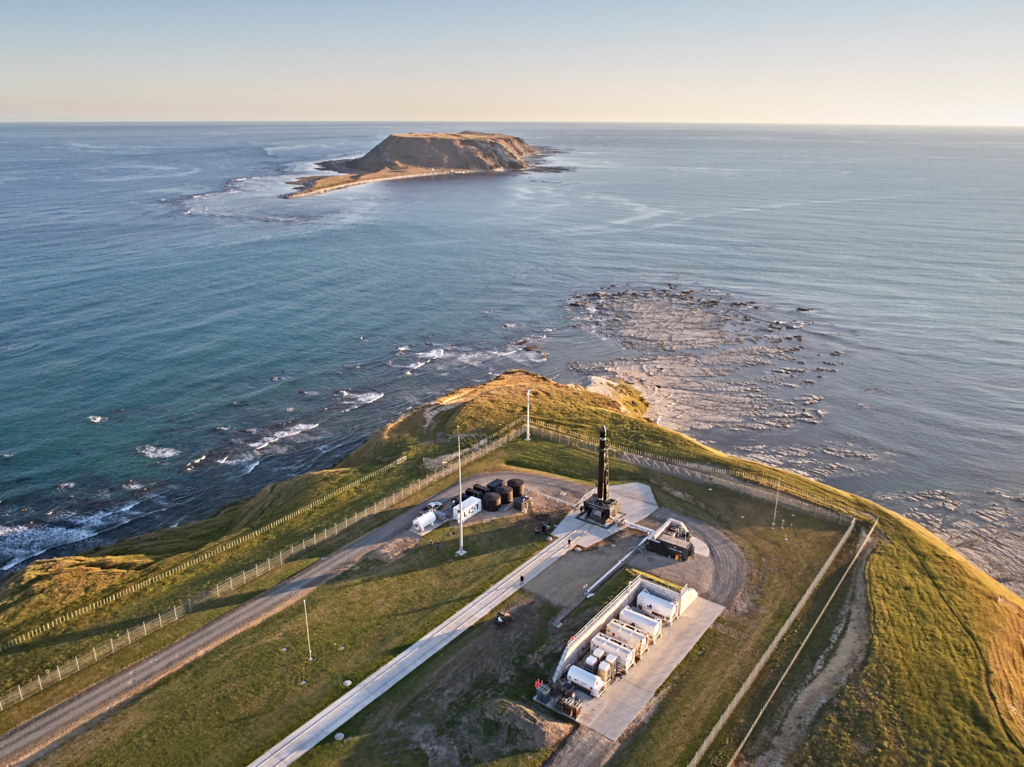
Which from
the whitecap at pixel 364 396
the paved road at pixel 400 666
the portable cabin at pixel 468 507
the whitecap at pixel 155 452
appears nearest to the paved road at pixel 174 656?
the portable cabin at pixel 468 507

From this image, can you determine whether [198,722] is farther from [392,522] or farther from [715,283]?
[715,283]

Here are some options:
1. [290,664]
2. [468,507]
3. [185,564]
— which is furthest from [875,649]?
[185,564]

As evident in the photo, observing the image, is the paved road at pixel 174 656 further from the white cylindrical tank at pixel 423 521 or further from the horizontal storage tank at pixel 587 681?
the horizontal storage tank at pixel 587 681

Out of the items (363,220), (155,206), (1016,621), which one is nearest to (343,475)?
(1016,621)

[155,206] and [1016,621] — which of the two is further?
[155,206]

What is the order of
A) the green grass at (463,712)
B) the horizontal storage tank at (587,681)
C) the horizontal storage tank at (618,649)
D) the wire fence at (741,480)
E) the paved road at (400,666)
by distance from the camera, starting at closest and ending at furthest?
the green grass at (463,712) < the paved road at (400,666) < the horizontal storage tank at (587,681) < the horizontal storage tank at (618,649) < the wire fence at (741,480)
